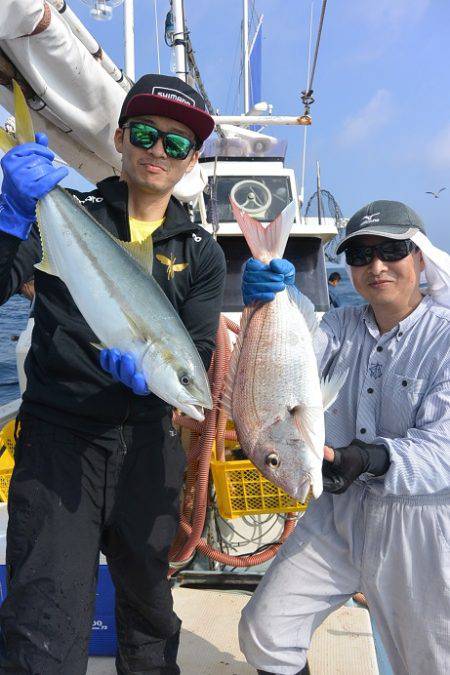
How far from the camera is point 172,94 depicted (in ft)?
7.64

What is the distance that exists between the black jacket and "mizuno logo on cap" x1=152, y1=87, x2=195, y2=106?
40 centimetres

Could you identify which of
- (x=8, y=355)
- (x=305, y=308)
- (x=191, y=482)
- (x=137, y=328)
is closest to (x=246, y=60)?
(x=8, y=355)

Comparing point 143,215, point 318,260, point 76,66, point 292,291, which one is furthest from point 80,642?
point 318,260

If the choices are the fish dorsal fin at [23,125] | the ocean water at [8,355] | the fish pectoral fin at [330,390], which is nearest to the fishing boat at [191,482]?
the fish dorsal fin at [23,125]

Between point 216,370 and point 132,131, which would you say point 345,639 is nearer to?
point 216,370

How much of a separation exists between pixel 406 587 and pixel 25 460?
1.59 m

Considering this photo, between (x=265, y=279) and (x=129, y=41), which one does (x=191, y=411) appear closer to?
(x=265, y=279)

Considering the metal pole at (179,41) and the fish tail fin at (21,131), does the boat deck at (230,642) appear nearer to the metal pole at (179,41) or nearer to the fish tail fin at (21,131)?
the fish tail fin at (21,131)

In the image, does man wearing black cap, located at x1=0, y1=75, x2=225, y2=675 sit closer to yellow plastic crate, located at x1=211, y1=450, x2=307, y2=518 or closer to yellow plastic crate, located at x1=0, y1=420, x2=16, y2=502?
yellow plastic crate, located at x1=211, y1=450, x2=307, y2=518

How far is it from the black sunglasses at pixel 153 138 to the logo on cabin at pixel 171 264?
413 millimetres

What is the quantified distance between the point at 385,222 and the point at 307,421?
1.04 m

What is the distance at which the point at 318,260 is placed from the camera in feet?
21.1

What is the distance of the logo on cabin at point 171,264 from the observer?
238 centimetres

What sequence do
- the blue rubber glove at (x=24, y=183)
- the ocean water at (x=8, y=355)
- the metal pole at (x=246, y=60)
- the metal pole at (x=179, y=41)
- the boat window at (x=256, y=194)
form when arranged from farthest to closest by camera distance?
the metal pole at (x=246, y=60) < the ocean water at (x=8, y=355) < the boat window at (x=256, y=194) < the metal pole at (x=179, y=41) < the blue rubber glove at (x=24, y=183)
